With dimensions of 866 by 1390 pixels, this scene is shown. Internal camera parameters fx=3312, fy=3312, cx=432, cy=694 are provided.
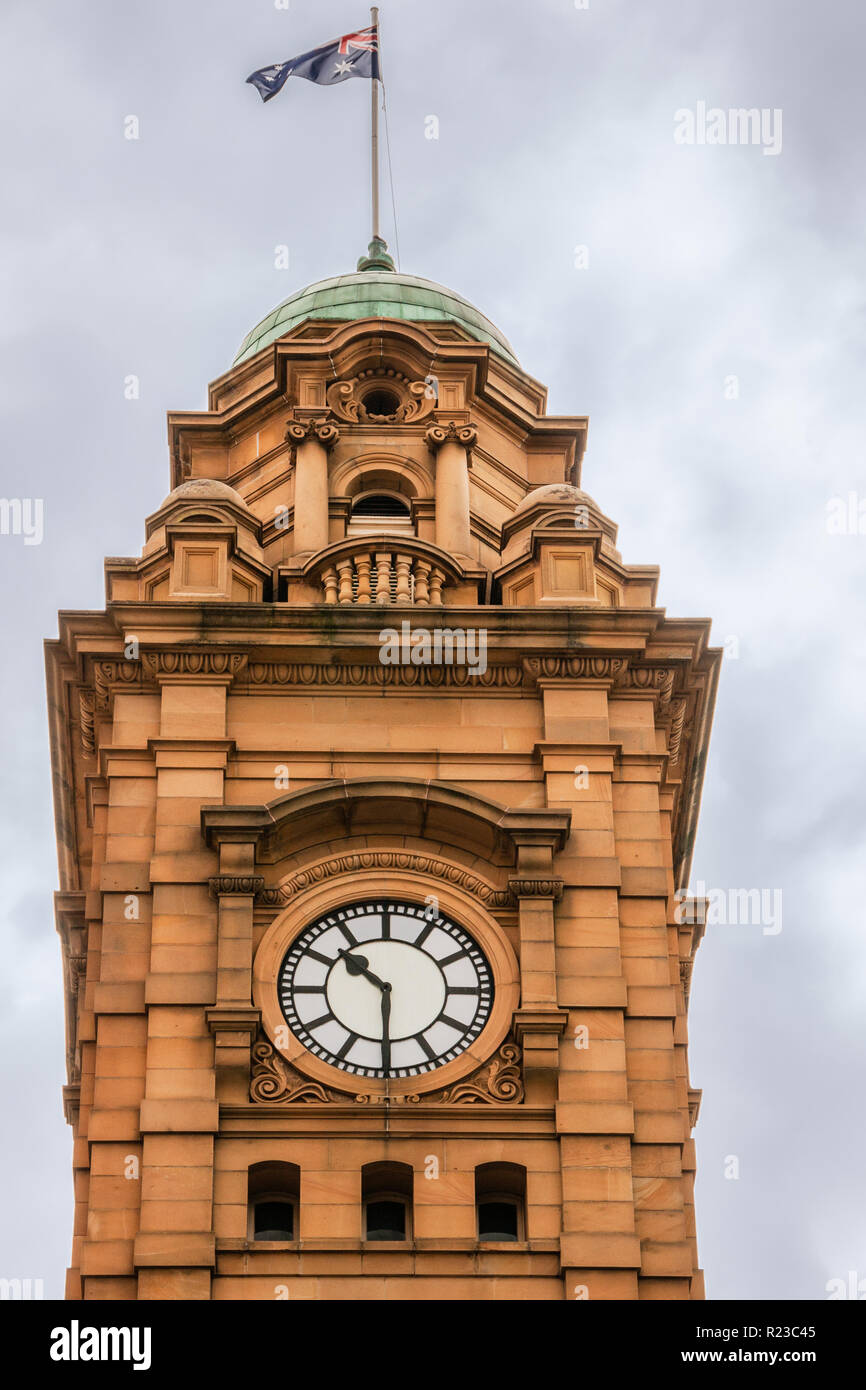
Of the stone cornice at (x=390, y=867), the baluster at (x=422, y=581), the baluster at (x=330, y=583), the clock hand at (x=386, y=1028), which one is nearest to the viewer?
the clock hand at (x=386, y=1028)

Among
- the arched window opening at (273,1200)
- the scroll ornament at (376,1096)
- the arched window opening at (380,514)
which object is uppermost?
the arched window opening at (380,514)

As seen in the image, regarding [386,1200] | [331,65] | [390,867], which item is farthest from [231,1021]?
[331,65]

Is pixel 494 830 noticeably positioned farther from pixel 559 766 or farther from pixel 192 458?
pixel 192 458

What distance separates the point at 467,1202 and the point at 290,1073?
9.20 ft

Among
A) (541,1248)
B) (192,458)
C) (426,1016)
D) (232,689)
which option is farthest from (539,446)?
(541,1248)

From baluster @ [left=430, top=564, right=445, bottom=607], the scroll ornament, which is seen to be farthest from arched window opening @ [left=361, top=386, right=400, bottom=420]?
the scroll ornament

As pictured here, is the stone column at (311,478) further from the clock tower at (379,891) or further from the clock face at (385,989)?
the clock face at (385,989)

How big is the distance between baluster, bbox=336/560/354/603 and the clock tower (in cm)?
4

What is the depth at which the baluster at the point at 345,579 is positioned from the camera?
4538 centimetres

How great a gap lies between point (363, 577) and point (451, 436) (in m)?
4.06

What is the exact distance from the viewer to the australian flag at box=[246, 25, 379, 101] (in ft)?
173

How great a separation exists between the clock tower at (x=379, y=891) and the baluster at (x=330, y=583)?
9 centimetres

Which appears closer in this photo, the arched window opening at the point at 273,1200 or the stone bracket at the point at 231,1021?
the arched window opening at the point at 273,1200

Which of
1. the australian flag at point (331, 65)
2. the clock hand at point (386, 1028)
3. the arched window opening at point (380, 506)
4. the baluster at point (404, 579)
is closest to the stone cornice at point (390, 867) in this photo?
the clock hand at point (386, 1028)
